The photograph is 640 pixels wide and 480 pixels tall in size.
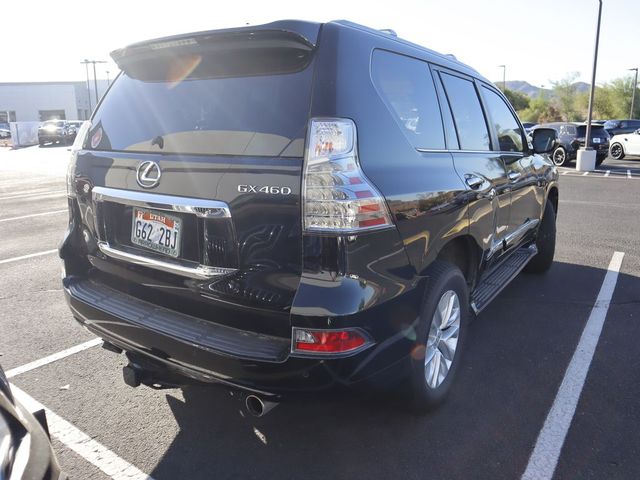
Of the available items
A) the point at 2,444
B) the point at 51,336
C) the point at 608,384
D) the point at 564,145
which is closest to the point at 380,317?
the point at 2,444

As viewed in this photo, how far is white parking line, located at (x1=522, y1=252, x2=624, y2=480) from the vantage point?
2521 mm

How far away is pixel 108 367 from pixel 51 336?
77 cm

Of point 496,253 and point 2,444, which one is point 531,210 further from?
point 2,444

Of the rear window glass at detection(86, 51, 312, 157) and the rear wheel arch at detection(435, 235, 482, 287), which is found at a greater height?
the rear window glass at detection(86, 51, 312, 157)

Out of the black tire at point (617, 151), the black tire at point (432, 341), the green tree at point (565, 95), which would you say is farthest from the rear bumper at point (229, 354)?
the green tree at point (565, 95)

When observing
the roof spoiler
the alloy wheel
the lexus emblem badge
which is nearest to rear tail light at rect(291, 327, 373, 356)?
the alloy wheel

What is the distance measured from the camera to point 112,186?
8.66 feet

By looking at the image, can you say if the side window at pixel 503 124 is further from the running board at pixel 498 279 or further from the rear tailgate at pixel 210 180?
the rear tailgate at pixel 210 180

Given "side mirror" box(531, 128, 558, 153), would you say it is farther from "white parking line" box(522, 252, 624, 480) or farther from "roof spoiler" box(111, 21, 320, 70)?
"roof spoiler" box(111, 21, 320, 70)

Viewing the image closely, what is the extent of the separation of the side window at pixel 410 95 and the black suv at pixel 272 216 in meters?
0.01

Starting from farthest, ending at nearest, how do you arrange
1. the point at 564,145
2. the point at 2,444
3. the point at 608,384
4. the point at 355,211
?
the point at 564,145
the point at 608,384
the point at 355,211
the point at 2,444

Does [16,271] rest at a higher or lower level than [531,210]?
lower

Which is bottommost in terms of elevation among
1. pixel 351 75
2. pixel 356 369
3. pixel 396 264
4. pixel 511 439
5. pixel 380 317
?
pixel 511 439

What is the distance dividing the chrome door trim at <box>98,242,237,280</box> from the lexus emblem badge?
13.7 inches
